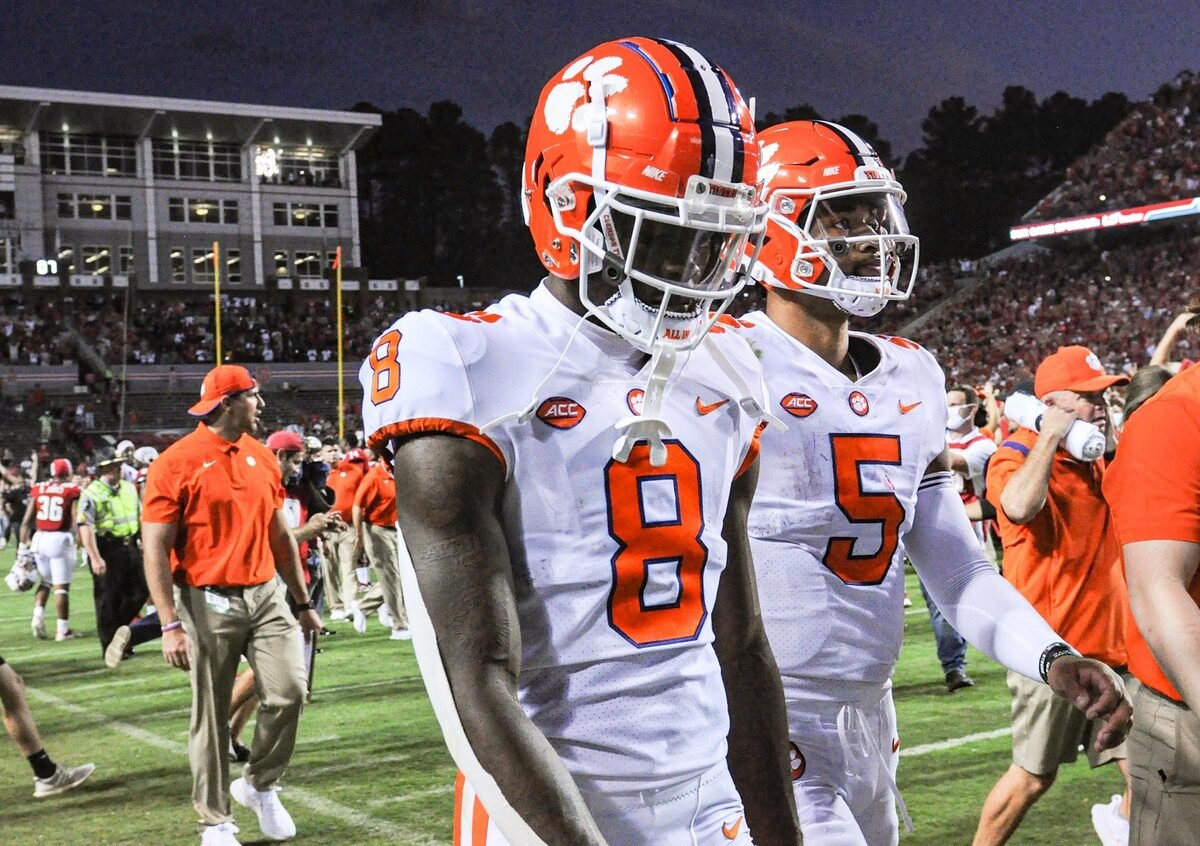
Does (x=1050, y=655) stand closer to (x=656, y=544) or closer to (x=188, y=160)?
(x=656, y=544)

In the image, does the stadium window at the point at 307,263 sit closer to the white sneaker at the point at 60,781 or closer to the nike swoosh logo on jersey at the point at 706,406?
the white sneaker at the point at 60,781

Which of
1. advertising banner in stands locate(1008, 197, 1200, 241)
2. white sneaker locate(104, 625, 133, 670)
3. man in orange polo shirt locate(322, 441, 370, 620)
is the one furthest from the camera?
advertising banner in stands locate(1008, 197, 1200, 241)

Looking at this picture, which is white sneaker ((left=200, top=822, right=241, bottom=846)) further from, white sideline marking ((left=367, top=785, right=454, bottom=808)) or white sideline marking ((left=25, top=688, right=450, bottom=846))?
white sideline marking ((left=367, top=785, right=454, bottom=808))

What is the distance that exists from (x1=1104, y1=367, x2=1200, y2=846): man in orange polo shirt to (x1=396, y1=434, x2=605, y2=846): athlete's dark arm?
1357 millimetres

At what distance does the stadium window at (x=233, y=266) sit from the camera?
49.5 meters

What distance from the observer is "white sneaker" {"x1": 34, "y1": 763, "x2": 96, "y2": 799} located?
644 centimetres

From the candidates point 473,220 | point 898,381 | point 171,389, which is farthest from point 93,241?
point 898,381

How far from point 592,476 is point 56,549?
39.6ft

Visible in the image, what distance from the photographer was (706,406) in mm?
2031

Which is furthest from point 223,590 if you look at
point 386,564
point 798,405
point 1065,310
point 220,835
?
point 1065,310

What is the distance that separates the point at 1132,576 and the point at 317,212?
51.0 meters

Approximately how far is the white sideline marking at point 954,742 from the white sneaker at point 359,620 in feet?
21.5

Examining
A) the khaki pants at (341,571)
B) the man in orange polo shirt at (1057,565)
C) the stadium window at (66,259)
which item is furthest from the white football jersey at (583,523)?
the stadium window at (66,259)

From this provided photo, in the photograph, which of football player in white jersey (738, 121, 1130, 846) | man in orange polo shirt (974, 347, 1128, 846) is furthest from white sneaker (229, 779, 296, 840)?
football player in white jersey (738, 121, 1130, 846)
